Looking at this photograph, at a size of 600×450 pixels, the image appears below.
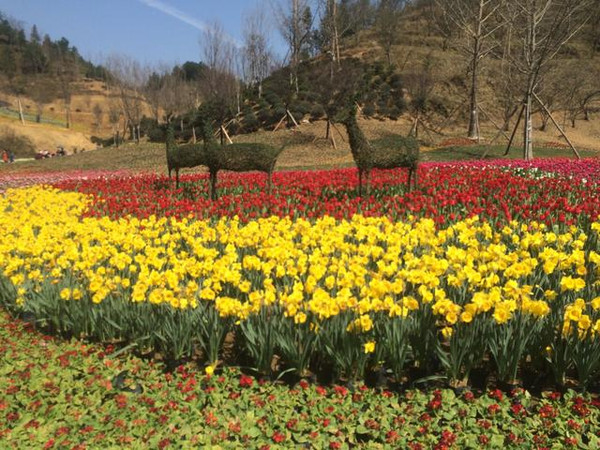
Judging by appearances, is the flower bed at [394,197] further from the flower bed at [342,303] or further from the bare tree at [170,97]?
the bare tree at [170,97]

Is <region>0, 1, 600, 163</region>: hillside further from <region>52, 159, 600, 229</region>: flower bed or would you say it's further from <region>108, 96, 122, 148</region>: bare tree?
<region>52, 159, 600, 229</region>: flower bed

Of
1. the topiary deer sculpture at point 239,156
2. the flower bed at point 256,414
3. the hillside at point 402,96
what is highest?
the hillside at point 402,96

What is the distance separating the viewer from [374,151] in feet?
34.9

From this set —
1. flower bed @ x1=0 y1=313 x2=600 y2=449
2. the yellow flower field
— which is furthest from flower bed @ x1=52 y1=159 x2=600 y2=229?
flower bed @ x1=0 y1=313 x2=600 y2=449

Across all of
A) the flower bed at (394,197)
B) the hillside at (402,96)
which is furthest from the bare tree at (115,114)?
the flower bed at (394,197)

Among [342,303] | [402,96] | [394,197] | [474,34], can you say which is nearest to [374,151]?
[394,197]

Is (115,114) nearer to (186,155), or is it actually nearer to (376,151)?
(186,155)

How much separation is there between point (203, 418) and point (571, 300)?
332 centimetres

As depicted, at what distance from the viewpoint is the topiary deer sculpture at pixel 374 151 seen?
10.5 meters

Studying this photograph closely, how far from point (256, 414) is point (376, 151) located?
766cm

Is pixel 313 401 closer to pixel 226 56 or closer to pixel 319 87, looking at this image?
pixel 319 87

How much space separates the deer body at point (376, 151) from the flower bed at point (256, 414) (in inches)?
272

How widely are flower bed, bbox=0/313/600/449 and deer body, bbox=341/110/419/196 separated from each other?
6.92m

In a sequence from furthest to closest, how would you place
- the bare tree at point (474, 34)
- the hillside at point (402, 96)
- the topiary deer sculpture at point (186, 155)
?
the hillside at point (402, 96) → the bare tree at point (474, 34) → the topiary deer sculpture at point (186, 155)
